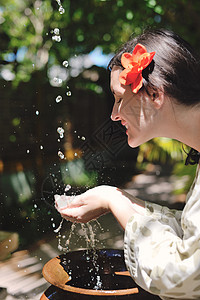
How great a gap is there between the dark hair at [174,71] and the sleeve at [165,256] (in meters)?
0.33

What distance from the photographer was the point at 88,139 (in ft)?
22.1

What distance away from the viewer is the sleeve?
919 millimetres

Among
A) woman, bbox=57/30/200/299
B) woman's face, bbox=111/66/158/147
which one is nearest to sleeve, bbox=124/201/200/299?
woman, bbox=57/30/200/299

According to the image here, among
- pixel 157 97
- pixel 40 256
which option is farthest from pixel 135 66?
pixel 40 256

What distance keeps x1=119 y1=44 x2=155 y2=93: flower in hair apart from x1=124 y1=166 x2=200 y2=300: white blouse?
34 cm

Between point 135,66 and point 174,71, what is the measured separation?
0.12 metres

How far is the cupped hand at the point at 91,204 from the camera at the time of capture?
1.17m

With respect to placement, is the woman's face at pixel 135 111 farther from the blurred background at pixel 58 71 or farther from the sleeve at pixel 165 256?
the blurred background at pixel 58 71

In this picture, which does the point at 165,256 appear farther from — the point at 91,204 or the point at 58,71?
the point at 58,71

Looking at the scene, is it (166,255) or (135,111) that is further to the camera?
(135,111)

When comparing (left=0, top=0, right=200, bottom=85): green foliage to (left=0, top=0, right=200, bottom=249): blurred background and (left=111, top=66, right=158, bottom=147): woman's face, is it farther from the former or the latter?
(left=111, top=66, right=158, bottom=147): woman's face

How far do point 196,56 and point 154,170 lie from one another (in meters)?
7.35

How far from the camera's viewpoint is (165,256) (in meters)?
0.95

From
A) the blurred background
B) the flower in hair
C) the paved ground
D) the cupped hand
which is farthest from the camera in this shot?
the blurred background
